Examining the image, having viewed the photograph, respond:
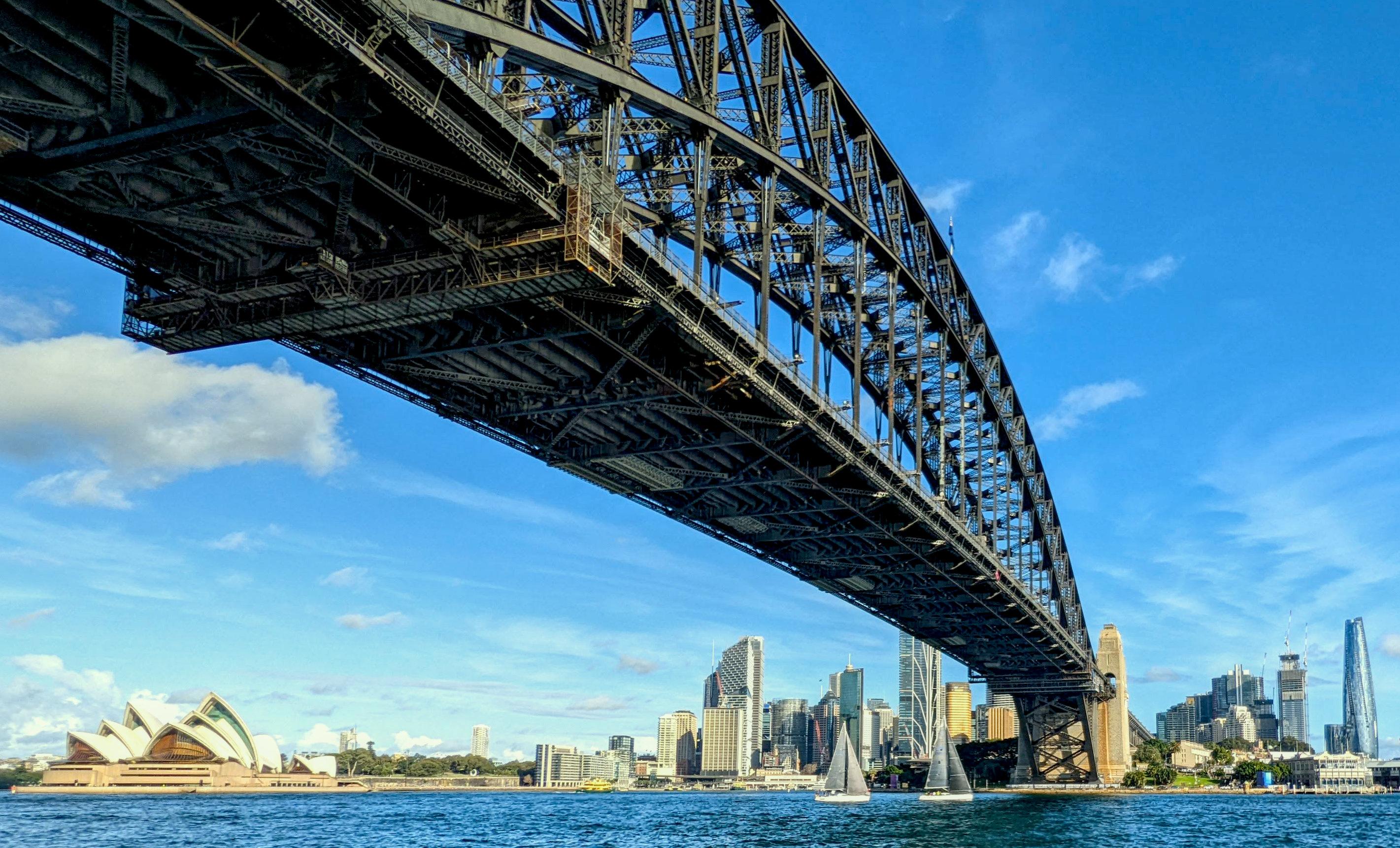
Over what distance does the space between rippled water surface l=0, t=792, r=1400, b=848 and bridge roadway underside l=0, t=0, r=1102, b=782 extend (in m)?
21.2

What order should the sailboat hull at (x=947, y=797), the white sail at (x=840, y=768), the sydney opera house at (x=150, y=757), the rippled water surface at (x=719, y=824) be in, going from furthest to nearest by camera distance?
the sydney opera house at (x=150, y=757), the white sail at (x=840, y=768), the sailboat hull at (x=947, y=797), the rippled water surface at (x=719, y=824)

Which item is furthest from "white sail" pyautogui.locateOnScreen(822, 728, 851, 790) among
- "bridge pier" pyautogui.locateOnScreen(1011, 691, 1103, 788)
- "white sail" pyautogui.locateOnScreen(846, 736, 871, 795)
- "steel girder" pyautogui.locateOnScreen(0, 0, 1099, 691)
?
"steel girder" pyautogui.locateOnScreen(0, 0, 1099, 691)

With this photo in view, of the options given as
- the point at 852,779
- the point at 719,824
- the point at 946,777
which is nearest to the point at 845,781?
the point at 852,779

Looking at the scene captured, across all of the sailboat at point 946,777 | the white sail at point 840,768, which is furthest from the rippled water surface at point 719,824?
the white sail at point 840,768

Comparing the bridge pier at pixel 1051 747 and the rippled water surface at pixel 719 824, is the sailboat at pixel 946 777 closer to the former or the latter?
the rippled water surface at pixel 719 824

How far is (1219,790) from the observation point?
191m

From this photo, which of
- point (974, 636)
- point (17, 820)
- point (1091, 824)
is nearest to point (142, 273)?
point (1091, 824)

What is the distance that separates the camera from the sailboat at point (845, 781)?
126 meters

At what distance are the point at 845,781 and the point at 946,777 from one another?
10.6 meters

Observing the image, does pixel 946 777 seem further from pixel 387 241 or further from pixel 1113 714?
pixel 387 241

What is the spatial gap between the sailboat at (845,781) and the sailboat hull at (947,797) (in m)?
6.58

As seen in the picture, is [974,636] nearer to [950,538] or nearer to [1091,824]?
[1091,824]

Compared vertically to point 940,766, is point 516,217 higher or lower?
higher

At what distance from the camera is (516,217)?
114ft
